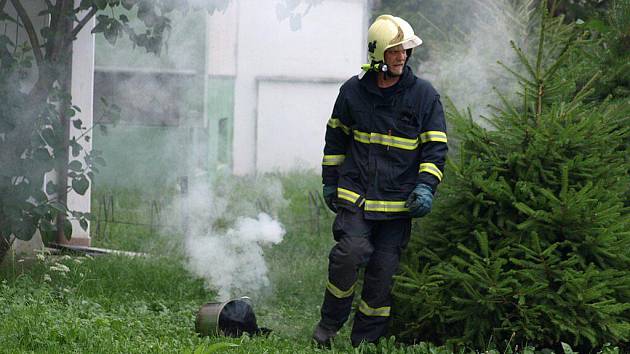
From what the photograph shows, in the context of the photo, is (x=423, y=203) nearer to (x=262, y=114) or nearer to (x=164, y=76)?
(x=164, y=76)

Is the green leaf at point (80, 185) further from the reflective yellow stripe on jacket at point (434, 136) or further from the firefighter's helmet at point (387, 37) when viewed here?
the reflective yellow stripe on jacket at point (434, 136)

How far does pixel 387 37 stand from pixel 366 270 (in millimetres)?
1387

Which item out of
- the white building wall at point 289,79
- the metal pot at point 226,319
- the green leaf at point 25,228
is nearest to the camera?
the metal pot at point 226,319

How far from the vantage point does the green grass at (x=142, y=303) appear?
4.96m

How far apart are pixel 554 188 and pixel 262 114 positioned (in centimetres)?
1032

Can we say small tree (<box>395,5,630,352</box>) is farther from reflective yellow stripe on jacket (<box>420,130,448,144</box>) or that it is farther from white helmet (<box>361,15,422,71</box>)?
white helmet (<box>361,15,422,71</box>)

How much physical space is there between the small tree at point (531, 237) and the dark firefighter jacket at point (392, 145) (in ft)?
0.79

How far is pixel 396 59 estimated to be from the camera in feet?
17.9

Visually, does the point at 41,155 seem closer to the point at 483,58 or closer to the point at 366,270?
the point at 366,270

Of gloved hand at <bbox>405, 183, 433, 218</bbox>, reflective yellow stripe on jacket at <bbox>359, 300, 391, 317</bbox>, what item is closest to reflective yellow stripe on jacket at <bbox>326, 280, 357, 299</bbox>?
reflective yellow stripe on jacket at <bbox>359, 300, 391, 317</bbox>

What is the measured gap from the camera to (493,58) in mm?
7562

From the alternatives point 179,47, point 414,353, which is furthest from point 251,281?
point 179,47

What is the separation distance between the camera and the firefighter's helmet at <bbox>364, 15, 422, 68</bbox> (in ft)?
17.7

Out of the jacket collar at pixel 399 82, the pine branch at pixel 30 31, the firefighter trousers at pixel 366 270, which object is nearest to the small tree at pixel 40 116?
the pine branch at pixel 30 31
